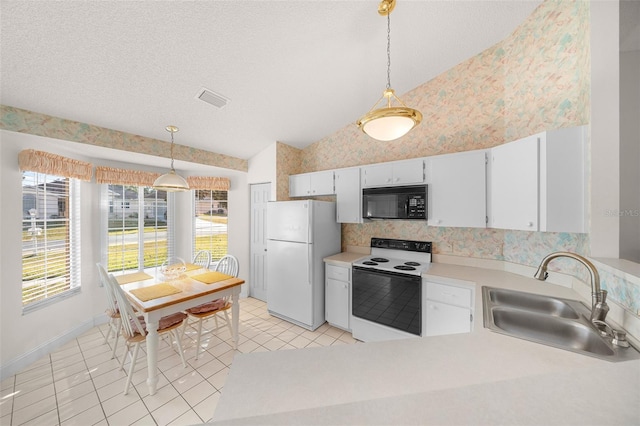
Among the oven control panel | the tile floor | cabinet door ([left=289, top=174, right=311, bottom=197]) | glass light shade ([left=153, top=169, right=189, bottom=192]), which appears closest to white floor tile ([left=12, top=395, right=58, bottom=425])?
the tile floor

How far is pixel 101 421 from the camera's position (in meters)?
1.66

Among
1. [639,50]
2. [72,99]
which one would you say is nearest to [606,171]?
[639,50]

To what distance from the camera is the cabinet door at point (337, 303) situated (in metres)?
2.77

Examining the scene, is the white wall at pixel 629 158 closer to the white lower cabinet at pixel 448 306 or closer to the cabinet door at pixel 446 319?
the white lower cabinet at pixel 448 306

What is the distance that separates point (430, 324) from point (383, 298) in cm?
47

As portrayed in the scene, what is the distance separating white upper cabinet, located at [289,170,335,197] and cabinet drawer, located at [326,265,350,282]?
1.00m

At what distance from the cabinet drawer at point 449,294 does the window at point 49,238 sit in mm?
4004

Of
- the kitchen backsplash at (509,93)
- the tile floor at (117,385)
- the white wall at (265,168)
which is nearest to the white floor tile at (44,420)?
the tile floor at (117,385)

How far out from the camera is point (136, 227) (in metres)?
3.46

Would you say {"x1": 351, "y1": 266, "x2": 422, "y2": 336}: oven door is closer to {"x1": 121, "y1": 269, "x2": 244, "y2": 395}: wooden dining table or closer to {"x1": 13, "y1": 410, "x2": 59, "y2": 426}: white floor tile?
{"x1": 121, "y1": 269, "x2": 244, "y2": 395}: wooden dining table

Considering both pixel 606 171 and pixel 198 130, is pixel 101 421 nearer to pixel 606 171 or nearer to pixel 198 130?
pixel 198 130

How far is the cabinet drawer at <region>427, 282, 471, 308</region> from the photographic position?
78.0 inches

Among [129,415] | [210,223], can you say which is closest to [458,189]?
[129,415]

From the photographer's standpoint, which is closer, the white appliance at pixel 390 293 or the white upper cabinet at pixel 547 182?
the white upper cabinet at pixel 547 182
